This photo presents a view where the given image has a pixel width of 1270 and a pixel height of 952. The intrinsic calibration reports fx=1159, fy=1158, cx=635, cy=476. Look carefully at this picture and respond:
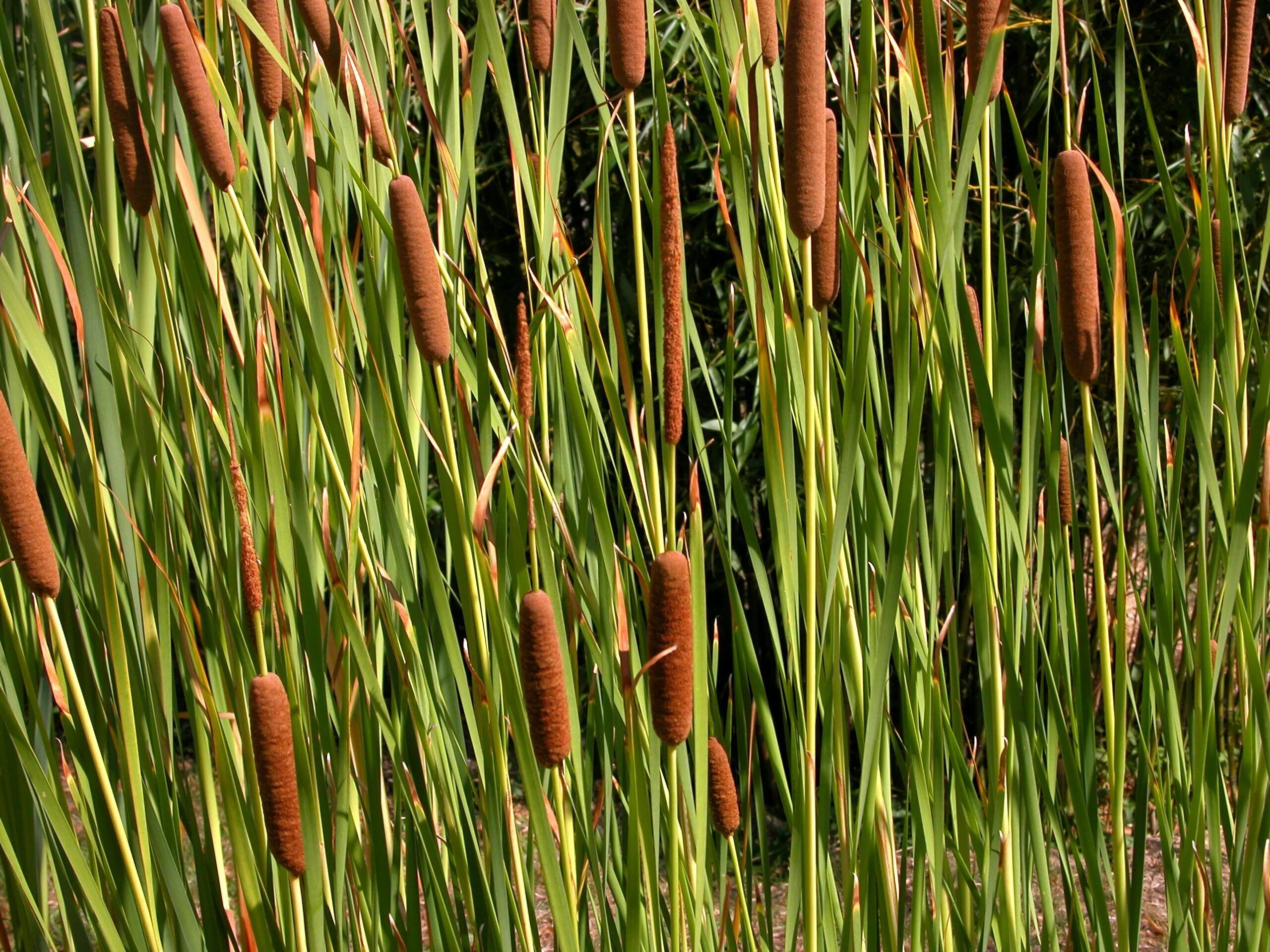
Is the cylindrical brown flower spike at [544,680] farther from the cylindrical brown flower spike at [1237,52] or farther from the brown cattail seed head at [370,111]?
the cylindrical brown flower spike at [1237,52]

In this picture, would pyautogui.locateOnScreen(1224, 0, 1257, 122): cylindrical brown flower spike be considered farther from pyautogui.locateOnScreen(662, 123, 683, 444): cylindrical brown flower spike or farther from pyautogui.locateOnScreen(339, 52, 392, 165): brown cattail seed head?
pyautogui.locateOnScreen(339, 52, 392, 165): brown cattail seed head

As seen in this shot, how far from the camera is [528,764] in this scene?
1.55 ft

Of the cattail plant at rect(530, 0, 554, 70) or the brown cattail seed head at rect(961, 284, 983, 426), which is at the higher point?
the cattail plant at rect(530, 0, 554, 70)

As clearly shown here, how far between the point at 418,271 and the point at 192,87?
0.12 m

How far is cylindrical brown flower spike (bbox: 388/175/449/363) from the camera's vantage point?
0.42 metres

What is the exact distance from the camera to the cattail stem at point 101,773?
45 cm

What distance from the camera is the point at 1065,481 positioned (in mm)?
641

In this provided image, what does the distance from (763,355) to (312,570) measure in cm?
22

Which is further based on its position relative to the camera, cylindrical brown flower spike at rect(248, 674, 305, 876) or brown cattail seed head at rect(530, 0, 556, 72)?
brown cattail seed head at rect(530, 0, 556, 72)

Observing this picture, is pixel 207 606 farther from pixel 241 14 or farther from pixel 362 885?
pixel 241 14

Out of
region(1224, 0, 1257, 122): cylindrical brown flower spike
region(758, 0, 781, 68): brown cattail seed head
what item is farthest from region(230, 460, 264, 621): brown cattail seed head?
region(1224, 0, 1257, 122): cylindrical brown flower spike

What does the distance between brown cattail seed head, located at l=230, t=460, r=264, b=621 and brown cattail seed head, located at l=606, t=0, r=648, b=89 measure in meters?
0.24

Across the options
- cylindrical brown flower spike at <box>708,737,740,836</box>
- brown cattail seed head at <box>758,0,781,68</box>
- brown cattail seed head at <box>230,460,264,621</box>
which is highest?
brown cattail seed head at <box>758,0,781,68</box>

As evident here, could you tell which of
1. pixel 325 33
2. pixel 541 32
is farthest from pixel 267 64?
pixel 541 32
